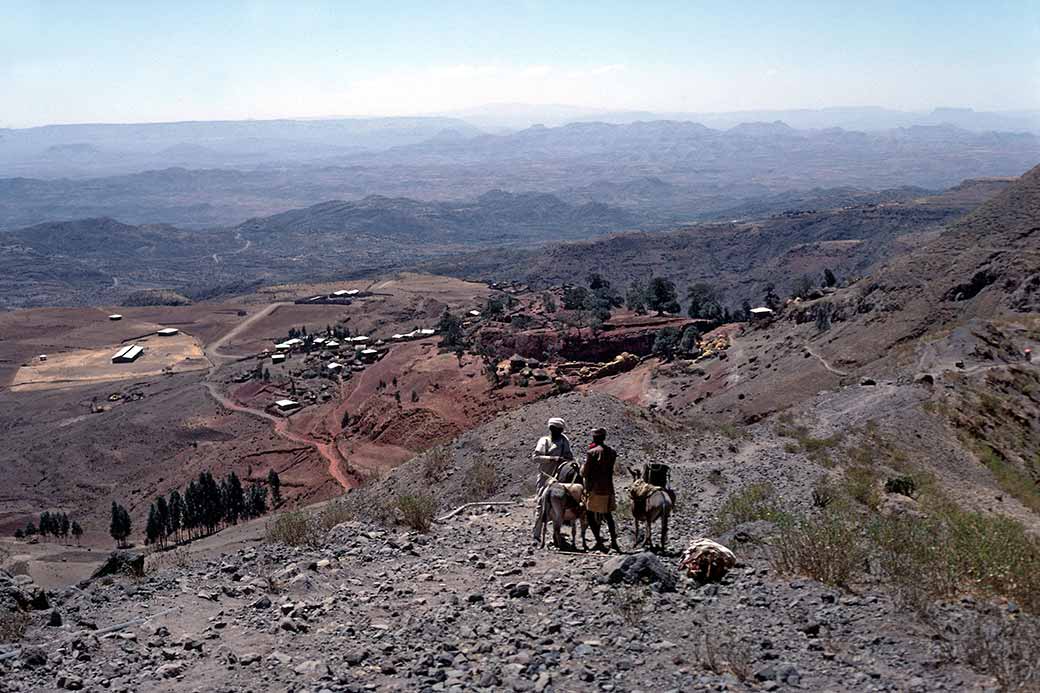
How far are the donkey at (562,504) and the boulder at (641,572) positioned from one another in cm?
153

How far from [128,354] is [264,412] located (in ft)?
113

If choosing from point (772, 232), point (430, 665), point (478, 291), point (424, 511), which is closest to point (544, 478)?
point (424, 511)

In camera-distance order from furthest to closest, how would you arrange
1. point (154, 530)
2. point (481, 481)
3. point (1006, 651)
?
point (154, 530), point (481, 481), point (1006, 651)

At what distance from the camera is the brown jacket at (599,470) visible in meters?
9.21

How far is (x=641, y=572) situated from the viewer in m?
7.70

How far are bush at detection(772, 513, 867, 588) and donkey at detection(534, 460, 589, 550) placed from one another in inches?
98.5

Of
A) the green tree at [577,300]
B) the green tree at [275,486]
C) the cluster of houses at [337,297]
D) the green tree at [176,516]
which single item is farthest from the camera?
the cluster of houses at [337,297]

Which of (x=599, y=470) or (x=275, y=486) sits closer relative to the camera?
(x=599, y=470)

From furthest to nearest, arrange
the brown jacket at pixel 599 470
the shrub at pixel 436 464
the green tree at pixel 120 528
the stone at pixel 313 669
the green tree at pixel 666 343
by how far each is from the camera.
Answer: the green tree at pixel 666 343
the green tree at pixel 120 528
the shrub at pixel 436 464
the brown jacket at pixel 599 470
the stone at pixel 313 669

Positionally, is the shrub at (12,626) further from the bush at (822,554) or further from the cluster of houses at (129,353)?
the cluster of houses at (129,353)

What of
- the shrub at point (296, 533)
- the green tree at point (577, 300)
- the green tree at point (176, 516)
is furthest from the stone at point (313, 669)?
the green tree at point (577, 300)

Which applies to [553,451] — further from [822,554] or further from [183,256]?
[183,256]

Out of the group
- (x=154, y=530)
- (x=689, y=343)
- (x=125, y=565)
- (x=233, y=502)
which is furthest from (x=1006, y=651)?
(x=689, y=343)

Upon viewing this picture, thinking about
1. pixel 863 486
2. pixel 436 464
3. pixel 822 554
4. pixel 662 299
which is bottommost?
pixel 662 299
